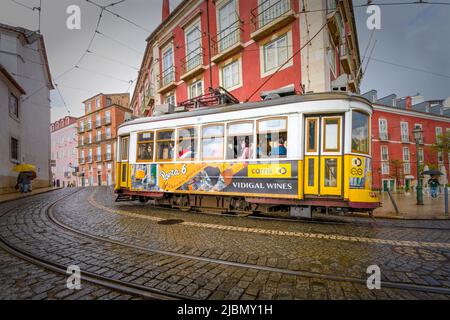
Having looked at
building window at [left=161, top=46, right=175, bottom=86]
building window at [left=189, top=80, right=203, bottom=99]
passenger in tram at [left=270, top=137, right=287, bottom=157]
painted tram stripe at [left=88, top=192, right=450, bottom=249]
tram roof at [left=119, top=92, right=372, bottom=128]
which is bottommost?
painted tram stripe at [left=88, top=192, right=450, bottom=249]

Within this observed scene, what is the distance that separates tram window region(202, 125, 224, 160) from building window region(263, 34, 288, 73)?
6631 millimetres

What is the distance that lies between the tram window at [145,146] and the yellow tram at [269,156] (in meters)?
0.21

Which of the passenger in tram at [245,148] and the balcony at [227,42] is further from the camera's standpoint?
the balcony at [227,42]

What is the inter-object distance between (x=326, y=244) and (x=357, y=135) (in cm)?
322

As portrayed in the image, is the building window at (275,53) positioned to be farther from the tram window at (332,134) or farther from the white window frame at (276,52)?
the tram window at (332,134)

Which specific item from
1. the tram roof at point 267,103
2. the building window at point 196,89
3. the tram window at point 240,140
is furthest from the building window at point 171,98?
the tram window at point 240,140

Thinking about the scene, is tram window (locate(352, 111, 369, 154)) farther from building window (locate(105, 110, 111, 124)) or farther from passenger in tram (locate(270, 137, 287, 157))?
building window (locate(105, 110, 111, 124))

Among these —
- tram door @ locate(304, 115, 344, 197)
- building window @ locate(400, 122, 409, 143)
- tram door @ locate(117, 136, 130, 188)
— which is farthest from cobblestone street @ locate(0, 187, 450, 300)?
building window @ locate(400, 122, 409, 143)

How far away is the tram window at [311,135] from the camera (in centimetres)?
568

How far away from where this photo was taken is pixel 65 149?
4797 centimetres

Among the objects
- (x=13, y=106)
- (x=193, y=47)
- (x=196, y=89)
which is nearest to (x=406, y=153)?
(x=196, y=89)

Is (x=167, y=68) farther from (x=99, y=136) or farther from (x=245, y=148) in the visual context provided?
(x=99, y=136)

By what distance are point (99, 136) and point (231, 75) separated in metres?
37.5

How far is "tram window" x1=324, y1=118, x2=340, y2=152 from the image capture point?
5.57m
